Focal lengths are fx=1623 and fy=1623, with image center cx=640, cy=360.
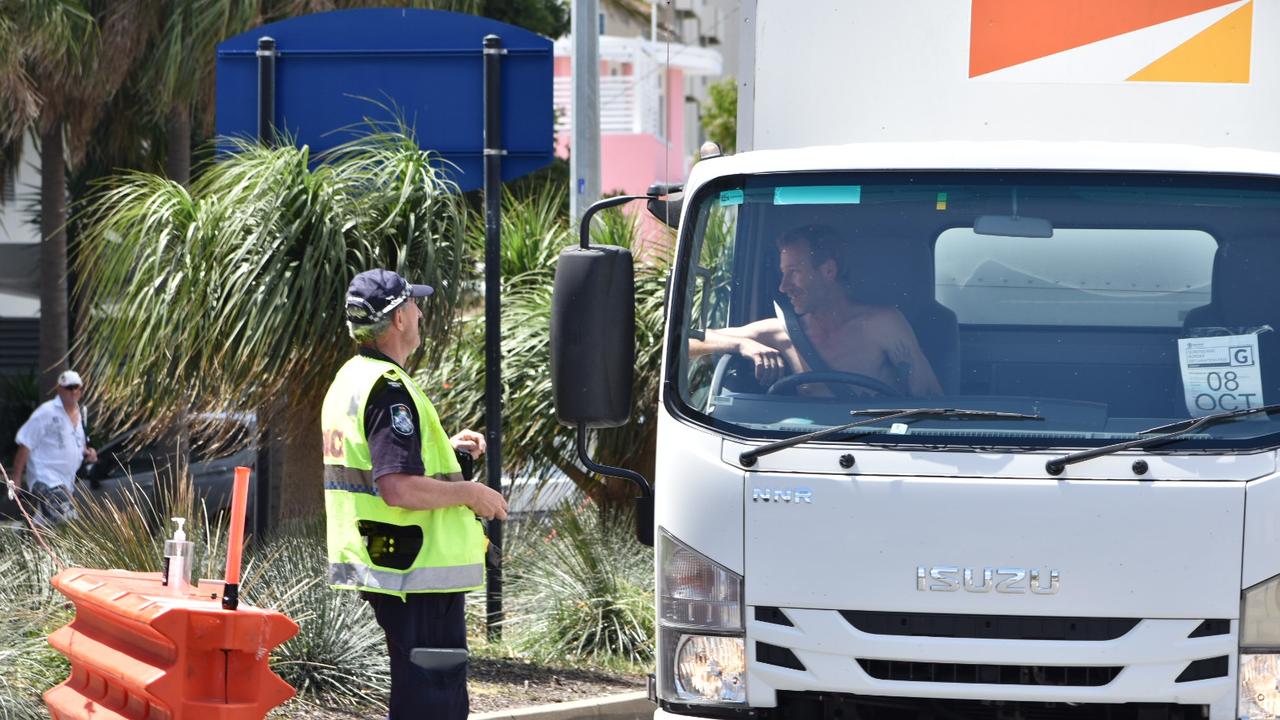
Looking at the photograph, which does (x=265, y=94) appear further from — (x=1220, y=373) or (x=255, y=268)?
(x=1220, y=373)

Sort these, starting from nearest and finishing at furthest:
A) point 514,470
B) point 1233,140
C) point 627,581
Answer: point 1233,140 → point 627,581 → point 514,470

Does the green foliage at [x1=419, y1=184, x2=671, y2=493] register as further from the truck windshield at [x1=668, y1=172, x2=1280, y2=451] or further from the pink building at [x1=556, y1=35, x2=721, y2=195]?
the pink building at [x1=556, y1=35, x2=721, y2=195]

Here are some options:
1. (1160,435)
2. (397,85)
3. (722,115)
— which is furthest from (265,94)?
(722,115)

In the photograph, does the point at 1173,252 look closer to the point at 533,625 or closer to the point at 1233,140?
the point at 1233,140

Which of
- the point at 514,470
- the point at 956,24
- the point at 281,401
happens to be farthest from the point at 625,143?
the point at 956,24

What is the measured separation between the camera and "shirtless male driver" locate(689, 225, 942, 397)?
487cm

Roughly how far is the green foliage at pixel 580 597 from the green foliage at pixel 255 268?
4.86 ft

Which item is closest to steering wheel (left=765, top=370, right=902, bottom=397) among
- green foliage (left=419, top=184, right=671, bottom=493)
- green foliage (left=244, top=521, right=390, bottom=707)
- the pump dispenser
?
the pump dispenser

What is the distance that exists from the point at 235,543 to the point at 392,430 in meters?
0.81

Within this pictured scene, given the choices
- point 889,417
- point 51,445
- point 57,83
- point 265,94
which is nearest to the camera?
point 889,417

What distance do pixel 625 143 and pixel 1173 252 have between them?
35021mm

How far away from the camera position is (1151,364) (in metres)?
4.82

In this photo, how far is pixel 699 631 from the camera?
4.77 m

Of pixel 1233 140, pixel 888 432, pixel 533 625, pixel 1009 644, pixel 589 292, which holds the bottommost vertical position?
pixel 533 625
